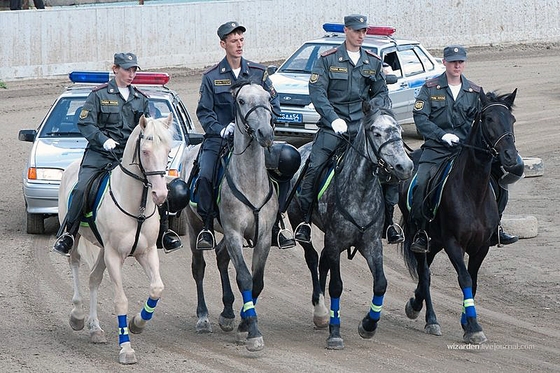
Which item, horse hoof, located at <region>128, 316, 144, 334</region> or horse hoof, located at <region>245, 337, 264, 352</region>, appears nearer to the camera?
horse hoof, located at <region>245, 337, 264, 352</region>

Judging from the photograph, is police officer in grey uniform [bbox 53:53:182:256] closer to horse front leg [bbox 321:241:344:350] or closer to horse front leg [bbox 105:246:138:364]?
horse front leg [bbox 105:246:138:364]

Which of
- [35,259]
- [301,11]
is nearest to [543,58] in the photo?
[301,11]

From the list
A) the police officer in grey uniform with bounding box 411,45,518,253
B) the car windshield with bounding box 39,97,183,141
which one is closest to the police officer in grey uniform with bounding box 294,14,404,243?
the police officer in grey uniform with bounding box 411,45,518,253

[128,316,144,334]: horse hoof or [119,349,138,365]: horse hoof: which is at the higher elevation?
[119,349,138,365]: horse hoof

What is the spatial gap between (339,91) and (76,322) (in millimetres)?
3416

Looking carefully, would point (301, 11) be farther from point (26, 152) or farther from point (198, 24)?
point (26, 152)

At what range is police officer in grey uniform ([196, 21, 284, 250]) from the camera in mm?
10750

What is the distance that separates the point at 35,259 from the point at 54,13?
52.0 feet

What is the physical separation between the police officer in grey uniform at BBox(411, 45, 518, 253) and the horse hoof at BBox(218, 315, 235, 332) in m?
1.93

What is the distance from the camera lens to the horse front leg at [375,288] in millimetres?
10297

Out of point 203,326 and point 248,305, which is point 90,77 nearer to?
point 203,326

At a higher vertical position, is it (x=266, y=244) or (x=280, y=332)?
(x=266, y=244)

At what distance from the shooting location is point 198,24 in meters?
31.1

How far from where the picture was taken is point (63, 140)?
1544 cm
